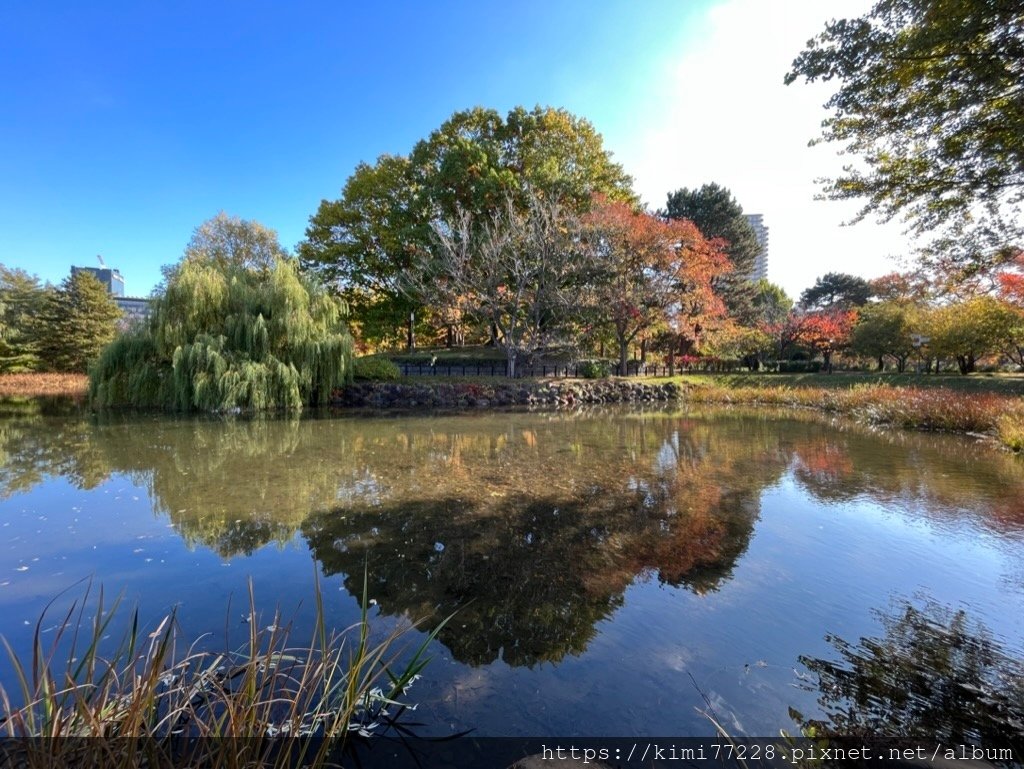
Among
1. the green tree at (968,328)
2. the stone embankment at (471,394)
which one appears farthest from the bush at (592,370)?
the green tree at (968,328)

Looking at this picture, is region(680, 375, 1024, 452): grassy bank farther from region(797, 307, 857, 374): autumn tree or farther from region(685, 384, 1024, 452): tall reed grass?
region(797, 307, 857, 374): autumn tree

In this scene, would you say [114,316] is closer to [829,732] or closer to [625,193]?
[625,193]

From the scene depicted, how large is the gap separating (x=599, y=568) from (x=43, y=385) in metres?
27.3

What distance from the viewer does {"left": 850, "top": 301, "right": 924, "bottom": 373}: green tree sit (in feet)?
81.0

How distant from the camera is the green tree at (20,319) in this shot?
935 inches

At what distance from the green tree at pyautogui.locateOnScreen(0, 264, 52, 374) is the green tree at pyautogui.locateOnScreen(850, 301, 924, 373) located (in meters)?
43.1

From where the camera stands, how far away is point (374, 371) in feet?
58.7

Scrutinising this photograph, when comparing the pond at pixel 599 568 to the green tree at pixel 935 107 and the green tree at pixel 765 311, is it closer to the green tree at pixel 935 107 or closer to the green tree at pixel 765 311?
the green tree at pixel 935 107

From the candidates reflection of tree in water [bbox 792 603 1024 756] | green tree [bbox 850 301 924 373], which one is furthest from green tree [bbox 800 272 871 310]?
reflection of tree in water [bbox 792 603 1024 756]

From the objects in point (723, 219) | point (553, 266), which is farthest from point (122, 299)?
point (723, 219)

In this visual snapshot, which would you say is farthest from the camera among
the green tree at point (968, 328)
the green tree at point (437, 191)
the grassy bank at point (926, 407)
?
the green tree at point (437, 191)

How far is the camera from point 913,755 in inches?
70.1

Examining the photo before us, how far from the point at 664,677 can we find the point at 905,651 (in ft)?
4.58

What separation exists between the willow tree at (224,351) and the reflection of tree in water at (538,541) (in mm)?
8706
